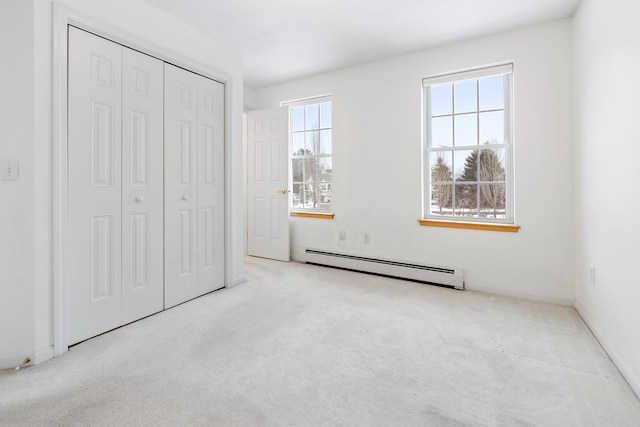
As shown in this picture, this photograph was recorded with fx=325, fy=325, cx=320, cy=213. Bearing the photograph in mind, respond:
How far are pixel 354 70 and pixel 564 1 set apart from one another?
2.14 metres

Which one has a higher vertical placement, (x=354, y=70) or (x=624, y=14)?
(x=354, y=70)

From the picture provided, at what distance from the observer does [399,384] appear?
1.73 m

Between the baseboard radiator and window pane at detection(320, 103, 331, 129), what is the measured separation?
5.72 feet

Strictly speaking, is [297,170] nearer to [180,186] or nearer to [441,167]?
[441,167]

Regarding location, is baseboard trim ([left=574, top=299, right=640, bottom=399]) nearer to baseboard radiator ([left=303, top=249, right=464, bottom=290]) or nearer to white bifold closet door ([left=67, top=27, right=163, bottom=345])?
baseboard radiator ([left=303, top=249, right=464, bottom=290])

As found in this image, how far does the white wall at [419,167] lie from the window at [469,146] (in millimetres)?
122

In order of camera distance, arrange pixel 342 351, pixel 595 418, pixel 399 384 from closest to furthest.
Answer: pixel 595 418
pixel 399 384
pixel 342 351

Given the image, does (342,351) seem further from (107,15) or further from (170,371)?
(107,15)

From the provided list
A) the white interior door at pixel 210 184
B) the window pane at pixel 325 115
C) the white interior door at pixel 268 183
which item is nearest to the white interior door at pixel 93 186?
the white interior door at pixel 210 184

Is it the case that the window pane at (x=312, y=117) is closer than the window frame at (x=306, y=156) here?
No

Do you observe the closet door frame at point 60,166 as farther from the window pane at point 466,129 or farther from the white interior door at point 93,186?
the window pane at point 466,129

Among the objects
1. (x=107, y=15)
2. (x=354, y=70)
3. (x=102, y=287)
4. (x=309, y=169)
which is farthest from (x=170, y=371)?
(x=354, y=70)

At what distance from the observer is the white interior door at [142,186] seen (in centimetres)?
246

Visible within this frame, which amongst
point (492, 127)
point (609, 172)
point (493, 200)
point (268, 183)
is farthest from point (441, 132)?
point (268, 183)
